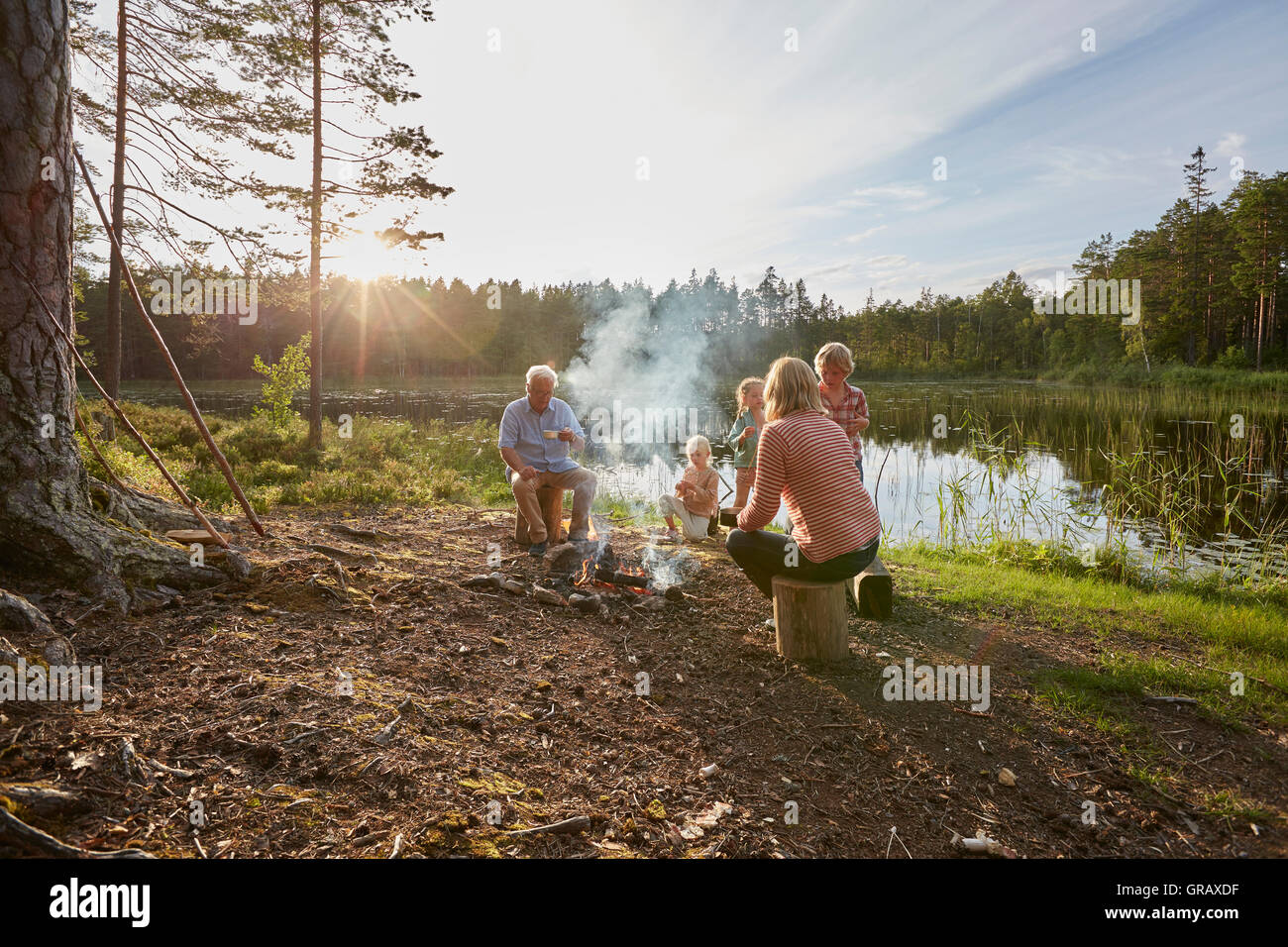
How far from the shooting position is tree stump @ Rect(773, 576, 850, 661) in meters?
3.95

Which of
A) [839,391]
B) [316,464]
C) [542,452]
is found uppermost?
[839,391]

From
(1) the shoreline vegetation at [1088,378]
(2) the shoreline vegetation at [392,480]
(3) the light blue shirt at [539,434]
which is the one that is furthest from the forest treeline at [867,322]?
(3) the light blue shirt at [539,434]

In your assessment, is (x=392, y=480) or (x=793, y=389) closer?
(x=793, y=389)

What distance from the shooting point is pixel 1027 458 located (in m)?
Result: 10.7

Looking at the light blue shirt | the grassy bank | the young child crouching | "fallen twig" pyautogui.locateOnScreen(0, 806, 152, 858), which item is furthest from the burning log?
the grassy bank

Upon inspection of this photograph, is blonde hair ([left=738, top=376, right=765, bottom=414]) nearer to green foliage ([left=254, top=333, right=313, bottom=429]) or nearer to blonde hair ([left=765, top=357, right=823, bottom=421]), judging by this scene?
blonde hair ([left=765, top=357, right=823, bottom=421])

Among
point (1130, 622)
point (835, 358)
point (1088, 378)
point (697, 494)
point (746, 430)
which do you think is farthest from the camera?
point (1088, 378)

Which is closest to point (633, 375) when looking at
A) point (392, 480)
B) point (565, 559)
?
point (392, 480)

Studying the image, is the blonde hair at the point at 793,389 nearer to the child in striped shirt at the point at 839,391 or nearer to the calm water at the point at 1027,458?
the child in striped shirt at the point at 839,391

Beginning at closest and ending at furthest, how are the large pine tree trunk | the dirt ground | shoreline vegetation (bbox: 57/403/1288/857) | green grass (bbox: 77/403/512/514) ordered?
→ the dirt ground
shoreline vegetation (bbox: 57/403/1288/857)
the large pine tree trunk
green grass (bbox: 77/403/512/514)

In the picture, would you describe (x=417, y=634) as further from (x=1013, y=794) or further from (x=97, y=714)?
(x=1013, y=794)

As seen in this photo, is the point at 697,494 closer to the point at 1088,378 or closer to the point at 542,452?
the point at 542,452

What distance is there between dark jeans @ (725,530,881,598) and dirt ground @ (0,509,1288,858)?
540 mm

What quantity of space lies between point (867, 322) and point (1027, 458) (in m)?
66.3
